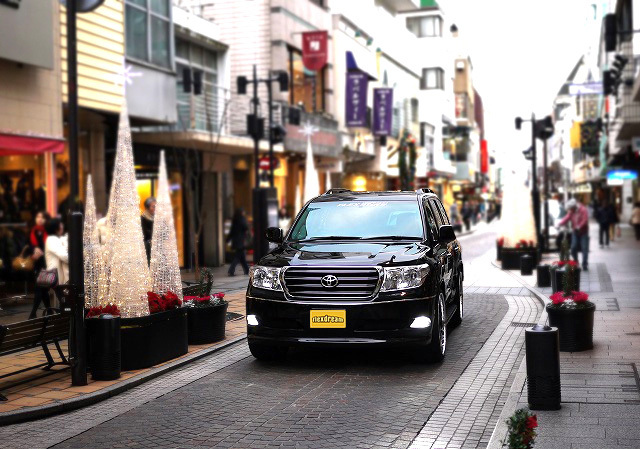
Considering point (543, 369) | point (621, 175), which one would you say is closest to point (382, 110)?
point (621, 175)

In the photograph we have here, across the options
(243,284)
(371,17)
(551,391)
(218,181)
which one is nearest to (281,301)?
(551,391)

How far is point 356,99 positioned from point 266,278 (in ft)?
102

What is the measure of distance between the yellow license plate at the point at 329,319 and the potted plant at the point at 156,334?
5.56 ft

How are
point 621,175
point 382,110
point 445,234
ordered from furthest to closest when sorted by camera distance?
1. point 621,175
2. point 382,110
3. point 445,234

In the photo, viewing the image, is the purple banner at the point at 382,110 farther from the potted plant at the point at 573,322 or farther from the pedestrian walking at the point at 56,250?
the potted plant at the point at 573,322

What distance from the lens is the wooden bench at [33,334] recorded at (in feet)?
27.2

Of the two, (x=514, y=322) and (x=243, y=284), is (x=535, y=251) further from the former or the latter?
(x=514, y=322)

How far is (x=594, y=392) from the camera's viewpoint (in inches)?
318

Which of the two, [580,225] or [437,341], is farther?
[580,225]

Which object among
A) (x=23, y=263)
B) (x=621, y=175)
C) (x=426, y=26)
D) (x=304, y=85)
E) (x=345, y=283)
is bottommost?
(x=23, y=263)

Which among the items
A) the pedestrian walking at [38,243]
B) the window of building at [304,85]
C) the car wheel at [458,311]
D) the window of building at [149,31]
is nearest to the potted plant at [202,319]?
the car wheel at [458,311]

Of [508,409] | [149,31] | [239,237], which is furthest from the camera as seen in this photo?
[239,237]

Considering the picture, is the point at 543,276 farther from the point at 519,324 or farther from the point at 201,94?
the point at 201,94

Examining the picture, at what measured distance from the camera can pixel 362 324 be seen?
9.34 meters
